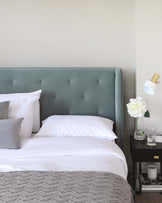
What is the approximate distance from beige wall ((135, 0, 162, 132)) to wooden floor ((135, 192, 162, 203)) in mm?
730

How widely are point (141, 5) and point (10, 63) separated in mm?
1520

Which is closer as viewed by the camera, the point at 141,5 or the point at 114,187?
the point at 114,187

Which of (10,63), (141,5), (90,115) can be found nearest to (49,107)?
(90,115)

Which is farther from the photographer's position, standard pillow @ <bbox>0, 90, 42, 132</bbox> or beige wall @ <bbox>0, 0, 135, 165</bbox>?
beige wall @ <bbox>0, 0, 135, 165</bbox>

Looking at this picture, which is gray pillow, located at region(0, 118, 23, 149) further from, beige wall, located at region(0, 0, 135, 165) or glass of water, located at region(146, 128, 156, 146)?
glass of water, located at region(146, 128, 156, 146)

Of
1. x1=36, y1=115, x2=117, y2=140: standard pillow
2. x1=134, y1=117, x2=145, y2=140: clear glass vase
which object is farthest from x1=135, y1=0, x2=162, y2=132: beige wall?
x1=36, y1=115, x2=117, y2=140: standard pillow

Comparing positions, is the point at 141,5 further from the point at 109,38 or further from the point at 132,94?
the point at 132,94

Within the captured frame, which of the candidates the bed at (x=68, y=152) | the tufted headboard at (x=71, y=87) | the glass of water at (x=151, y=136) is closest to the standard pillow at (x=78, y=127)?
the bed at (x=68, y=152)

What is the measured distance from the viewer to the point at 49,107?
128 inches

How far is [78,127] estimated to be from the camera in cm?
287

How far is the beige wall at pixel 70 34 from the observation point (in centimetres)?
329

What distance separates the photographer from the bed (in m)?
1.79

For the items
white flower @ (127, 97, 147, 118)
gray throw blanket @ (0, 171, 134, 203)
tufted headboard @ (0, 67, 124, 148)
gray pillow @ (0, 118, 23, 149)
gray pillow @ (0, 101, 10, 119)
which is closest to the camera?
gray throw blanket @ (0, 171, 134, 203)

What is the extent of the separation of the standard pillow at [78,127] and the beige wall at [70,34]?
2.13 feet
